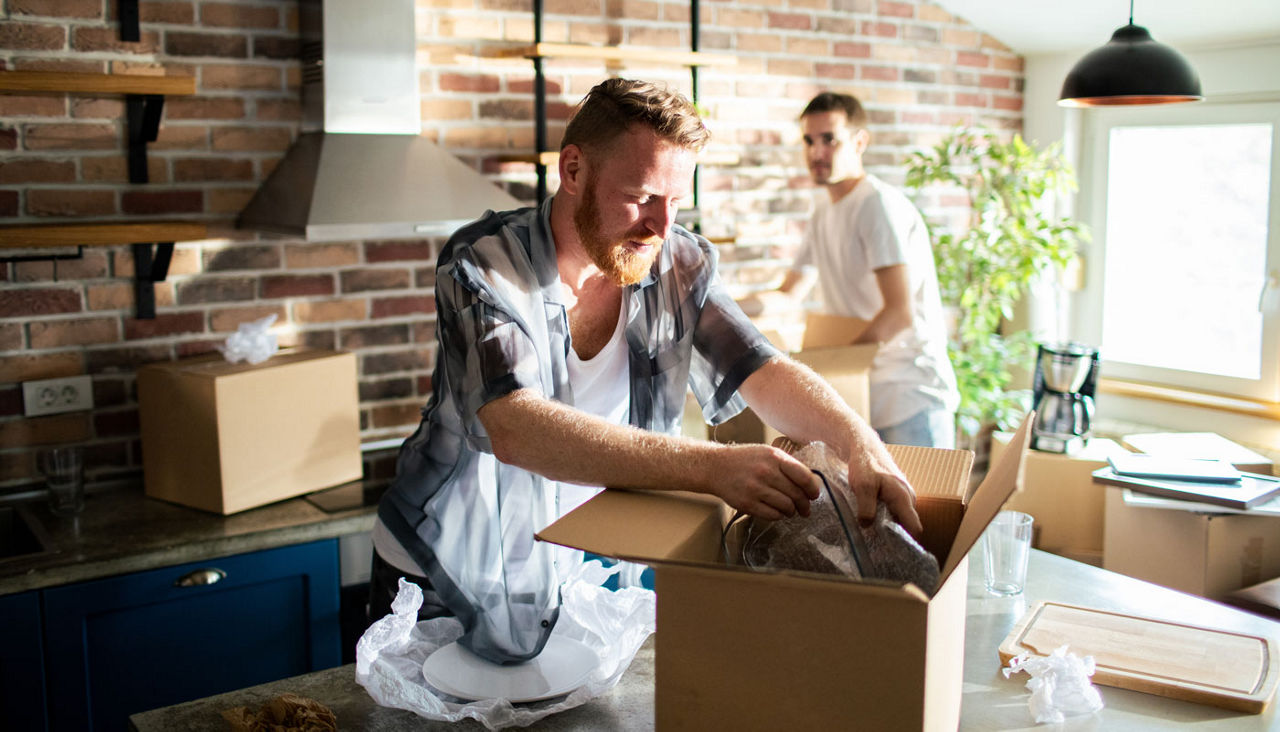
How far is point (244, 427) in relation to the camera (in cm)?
239

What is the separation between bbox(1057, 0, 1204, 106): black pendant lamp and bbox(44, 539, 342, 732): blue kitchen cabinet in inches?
81.3

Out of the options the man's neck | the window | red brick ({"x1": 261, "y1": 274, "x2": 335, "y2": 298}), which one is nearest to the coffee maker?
the window

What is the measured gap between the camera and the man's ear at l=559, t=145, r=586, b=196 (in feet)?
5.21

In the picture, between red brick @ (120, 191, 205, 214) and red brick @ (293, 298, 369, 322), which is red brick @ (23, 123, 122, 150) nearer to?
red brick @ (120, 191, 205, 214)

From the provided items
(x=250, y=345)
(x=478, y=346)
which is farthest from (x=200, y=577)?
(x=478, y=346)

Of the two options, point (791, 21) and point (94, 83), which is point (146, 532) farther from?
point (791, 21)

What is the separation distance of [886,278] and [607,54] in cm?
103

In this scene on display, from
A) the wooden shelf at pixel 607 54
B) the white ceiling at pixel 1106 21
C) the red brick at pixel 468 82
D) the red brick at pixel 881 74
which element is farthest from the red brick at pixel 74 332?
the white ceiling at pixel 1106 21

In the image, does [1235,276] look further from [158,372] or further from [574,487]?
[158,372]

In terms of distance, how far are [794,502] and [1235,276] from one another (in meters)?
3.31

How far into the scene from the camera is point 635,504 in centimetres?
118

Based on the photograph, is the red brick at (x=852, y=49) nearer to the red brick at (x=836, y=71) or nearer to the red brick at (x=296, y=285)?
the red brick at (x=836, y=71)

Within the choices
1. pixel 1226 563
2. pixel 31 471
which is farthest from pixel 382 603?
pixel 1226 563

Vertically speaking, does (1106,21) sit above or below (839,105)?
above
